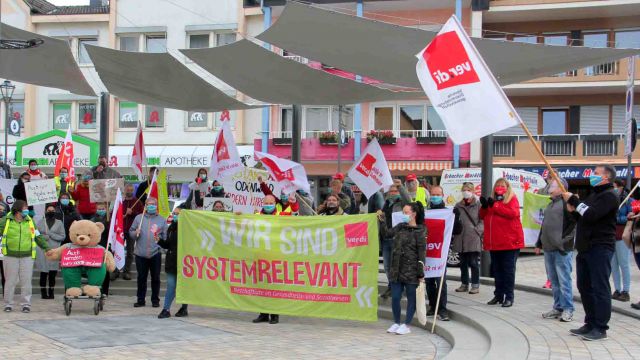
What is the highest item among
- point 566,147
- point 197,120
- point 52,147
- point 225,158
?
point 197,120

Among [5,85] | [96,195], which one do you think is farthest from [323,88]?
[5,85]

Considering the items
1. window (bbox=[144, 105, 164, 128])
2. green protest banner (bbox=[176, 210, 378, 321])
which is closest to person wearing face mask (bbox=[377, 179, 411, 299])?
green protest banner (bbox=[176, 210, 378, 321])

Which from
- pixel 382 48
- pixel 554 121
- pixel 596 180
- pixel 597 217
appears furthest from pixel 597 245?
pixel 554 121

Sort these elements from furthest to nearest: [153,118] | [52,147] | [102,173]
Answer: [153,118] < [52,147] < [102,173]

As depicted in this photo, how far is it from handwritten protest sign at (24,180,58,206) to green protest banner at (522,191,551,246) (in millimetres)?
8660

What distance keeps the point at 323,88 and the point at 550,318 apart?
257 inches

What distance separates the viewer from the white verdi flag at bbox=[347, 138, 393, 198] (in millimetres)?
11352

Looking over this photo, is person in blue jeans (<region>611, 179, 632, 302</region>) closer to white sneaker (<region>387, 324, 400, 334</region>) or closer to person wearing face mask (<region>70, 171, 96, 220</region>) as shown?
white sneaker (<region>387, 324, 400, 334</region>)

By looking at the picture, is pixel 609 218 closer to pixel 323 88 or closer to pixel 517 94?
pixel 323 88

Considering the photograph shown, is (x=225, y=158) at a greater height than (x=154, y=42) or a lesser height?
lesser

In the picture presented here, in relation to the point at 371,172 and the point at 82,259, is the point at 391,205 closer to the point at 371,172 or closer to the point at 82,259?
the point at 371,172

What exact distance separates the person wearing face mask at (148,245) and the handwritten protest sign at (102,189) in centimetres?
188

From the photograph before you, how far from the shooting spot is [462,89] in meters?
7.55

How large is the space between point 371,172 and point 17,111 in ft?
97.0
